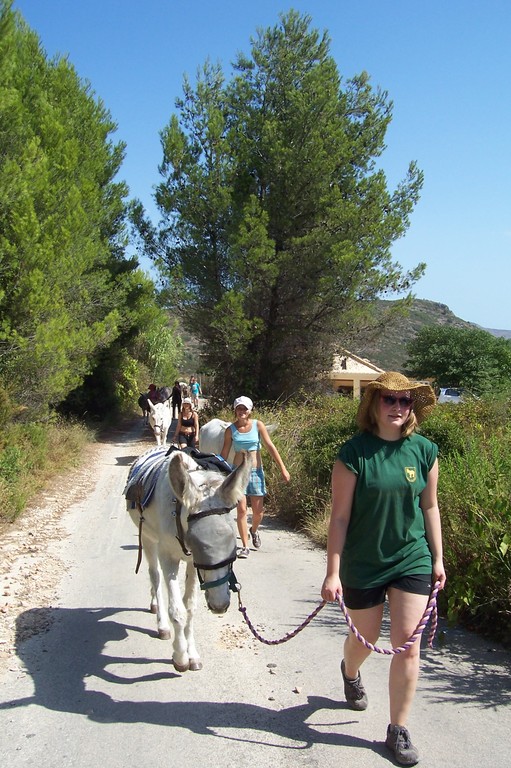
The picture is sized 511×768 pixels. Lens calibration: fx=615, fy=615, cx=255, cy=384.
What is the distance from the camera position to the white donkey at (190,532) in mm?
3885

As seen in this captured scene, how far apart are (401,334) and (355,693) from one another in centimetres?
2260

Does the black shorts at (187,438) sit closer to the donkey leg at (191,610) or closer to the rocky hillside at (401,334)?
the donkey leg at (191,610)

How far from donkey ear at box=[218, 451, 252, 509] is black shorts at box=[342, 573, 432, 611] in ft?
2.97

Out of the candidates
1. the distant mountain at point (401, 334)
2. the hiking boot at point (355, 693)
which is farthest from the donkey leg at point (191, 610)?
the distant mountain at point (401, 334)

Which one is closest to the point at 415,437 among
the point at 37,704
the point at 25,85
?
the point at 37,704

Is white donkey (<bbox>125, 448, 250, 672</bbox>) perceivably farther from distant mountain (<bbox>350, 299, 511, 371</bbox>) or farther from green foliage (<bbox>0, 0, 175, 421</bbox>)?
distant mountain (<bbox>350, 299, 511, 371</bbox>)

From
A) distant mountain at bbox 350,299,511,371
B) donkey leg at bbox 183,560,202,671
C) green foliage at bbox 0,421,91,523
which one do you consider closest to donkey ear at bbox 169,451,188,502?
donkey leg at bbox 183,560,202,671

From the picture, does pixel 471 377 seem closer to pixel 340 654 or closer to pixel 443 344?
pixel 443 344

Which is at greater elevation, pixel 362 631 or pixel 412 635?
pixel 412 635

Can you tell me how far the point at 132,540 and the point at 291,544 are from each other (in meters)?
2.31

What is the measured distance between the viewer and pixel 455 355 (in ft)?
155

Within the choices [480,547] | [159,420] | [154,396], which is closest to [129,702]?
[480,547]

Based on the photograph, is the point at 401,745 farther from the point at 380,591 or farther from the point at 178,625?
the point at 178,625

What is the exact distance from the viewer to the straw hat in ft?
12.2
